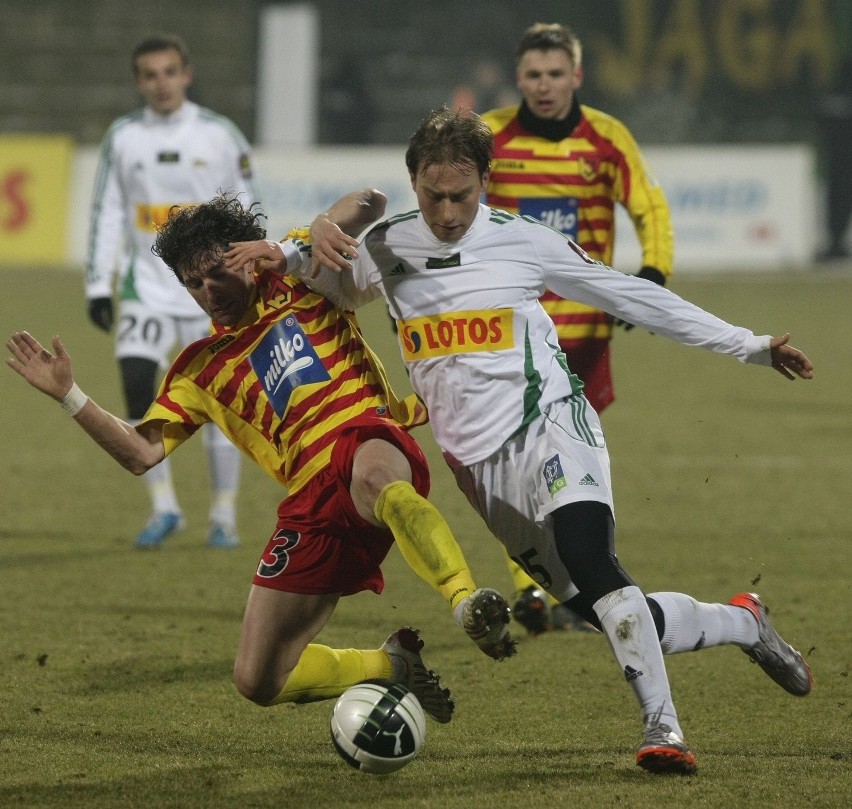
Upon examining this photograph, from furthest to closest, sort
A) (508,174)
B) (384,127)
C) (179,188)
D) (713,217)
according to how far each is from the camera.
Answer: (384,127) < (713,217) < (179,188) < (508,174)

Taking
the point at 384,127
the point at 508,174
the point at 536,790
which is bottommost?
the point at 384,127

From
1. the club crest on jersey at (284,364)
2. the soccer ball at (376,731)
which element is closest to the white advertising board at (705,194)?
the club crest on jersey at (284,364)

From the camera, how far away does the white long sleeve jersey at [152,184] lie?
7.82 m

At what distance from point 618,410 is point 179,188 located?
4721 millimetres

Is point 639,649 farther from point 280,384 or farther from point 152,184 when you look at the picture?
point 152,184

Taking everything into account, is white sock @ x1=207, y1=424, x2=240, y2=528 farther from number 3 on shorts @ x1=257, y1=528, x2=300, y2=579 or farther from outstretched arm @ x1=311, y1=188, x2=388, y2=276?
number 3 on shorts @ x1=257, y1=528, x2=300, y2=579

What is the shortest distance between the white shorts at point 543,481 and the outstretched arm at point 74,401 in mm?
859

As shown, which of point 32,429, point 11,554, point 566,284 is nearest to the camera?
point 566,284

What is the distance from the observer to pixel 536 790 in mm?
4020

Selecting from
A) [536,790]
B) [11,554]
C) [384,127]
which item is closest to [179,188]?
[11,554]

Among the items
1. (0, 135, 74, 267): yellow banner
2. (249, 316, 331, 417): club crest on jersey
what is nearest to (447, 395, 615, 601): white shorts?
(249, 316, 331, 417): club crest on jersey

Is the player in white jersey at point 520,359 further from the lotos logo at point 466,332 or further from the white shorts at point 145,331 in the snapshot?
the white shorts at point 145,331

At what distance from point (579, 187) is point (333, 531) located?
2.31 meters

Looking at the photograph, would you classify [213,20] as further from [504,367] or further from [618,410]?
[504,367]
